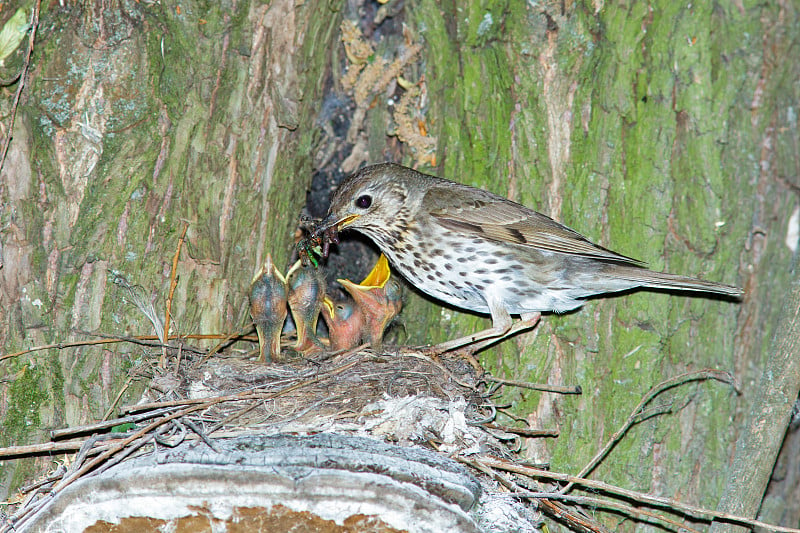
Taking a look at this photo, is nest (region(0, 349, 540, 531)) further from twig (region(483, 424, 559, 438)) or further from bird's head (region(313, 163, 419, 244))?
bird's head (region(313, 163, 419, 244))

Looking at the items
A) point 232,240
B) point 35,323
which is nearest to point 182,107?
point 232,240

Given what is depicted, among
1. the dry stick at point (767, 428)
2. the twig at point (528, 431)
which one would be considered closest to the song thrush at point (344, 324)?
the twig at point (528, 431)

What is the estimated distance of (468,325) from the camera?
495cm

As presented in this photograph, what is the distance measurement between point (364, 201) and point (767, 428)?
2614 mm

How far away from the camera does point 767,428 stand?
12.8 feet

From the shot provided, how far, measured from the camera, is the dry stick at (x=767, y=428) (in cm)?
385

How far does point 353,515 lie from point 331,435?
1.73 feet

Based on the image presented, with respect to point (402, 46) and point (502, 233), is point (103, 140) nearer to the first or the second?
point (402, 46)

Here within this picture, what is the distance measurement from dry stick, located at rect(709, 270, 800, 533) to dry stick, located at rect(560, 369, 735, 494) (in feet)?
1.48

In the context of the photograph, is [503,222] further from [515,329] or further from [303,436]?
[303,436]

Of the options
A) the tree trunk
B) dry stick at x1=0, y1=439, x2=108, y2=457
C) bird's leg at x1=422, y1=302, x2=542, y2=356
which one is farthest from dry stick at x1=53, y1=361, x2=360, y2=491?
bird's leg at x1=422, y1=302, x2=542, y2=356

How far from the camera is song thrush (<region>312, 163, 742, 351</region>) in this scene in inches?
179

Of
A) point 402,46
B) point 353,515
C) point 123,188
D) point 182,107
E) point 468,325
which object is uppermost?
point 402,46

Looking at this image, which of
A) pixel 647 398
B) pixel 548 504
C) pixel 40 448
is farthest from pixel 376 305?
pixel 40 448
